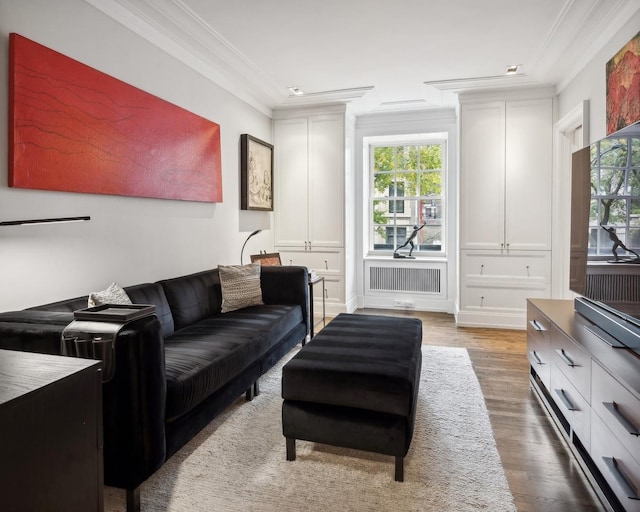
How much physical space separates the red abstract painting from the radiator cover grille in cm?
278

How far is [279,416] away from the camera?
8.07 ft

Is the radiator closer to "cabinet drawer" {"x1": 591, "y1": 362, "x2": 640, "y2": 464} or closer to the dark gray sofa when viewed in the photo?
"cabinet drawer" {"x1": 591, "y1": 362, "x2": 640, "y2": 464}

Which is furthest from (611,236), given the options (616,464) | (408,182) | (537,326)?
(408,182)

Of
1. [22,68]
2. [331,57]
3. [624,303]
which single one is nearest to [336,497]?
[624,303]

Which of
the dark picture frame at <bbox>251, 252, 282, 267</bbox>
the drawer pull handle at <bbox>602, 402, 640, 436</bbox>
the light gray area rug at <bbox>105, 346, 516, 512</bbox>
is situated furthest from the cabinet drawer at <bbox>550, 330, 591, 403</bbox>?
the dark picture frame at <bbox>251, 252, 282, 267</bbox>

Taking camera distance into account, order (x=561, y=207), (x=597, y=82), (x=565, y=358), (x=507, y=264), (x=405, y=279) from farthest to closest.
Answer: (x=405, y=279), (x=507, y=264), (x=561, y=207), (x=597, y=82), (x=565, y=358)

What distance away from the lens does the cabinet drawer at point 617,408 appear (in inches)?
52.0

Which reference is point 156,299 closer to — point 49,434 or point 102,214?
point 102,214

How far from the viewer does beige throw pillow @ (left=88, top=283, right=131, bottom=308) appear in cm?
210

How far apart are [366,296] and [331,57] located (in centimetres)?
311

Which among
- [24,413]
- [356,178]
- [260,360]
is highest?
[356,178]

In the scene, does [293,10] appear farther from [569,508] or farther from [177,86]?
[569,508]

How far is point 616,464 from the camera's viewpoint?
57.3 inches

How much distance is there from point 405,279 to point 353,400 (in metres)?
3.77
